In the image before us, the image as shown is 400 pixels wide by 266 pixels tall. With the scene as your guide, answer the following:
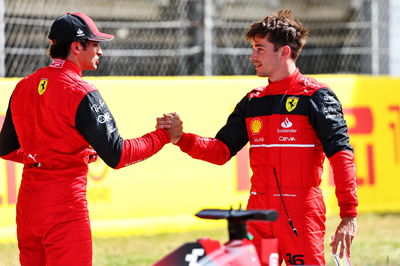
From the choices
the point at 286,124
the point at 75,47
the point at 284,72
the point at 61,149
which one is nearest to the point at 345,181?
the point at 286,124

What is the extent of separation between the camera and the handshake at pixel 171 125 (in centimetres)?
521

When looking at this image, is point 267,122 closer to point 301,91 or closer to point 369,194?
point 301,91

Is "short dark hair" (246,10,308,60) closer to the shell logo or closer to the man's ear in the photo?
the shell logo

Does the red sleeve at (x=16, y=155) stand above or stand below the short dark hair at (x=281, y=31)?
below

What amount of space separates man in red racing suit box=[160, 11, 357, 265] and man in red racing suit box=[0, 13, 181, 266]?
77cm

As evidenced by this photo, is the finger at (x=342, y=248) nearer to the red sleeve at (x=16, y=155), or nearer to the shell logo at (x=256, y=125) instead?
the shell logo at (x=256, y=125)

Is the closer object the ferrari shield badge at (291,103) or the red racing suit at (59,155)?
→ the red racing suit at (59,155)

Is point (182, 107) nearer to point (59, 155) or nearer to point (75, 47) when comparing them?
point (75, 47)

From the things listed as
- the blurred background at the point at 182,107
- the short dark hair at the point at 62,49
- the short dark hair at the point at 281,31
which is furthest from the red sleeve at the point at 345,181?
the blurred background at the point at 182,107

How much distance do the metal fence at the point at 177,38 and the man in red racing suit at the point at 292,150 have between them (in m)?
5.60

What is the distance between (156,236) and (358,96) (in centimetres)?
323

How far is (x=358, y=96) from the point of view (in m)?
10.6

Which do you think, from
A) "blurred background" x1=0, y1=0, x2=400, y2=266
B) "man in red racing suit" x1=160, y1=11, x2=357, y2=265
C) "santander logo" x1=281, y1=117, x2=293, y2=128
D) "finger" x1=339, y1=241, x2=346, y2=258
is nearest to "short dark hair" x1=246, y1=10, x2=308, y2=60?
"man in red racing suit" x1=160, y1=11, x2=357, y2=265

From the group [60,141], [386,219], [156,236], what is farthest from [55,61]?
[386,219]
